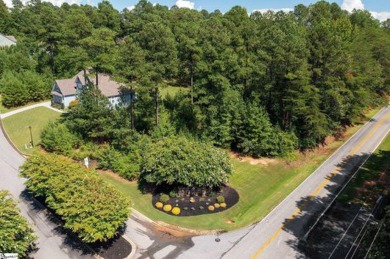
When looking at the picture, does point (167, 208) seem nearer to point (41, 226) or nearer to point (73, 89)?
point (41, 226)

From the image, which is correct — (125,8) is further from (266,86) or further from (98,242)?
(98,242)

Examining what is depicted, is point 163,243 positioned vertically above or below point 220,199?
below

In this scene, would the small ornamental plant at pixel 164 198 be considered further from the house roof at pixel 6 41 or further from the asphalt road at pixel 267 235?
the house roof at pixel 6 41

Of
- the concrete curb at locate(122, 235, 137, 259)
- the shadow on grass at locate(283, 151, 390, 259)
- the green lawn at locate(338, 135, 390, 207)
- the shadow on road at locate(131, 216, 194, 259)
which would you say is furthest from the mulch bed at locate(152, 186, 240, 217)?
the green lawn at locate(338, 135, 390, 207)

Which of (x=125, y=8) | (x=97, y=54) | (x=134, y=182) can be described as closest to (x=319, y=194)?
(x=134, y=182)

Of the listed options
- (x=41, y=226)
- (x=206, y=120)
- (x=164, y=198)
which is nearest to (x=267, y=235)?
(x=164, y=198)

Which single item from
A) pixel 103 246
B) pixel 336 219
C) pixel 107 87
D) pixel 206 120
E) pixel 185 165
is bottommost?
pixel 103 246
